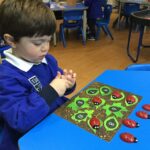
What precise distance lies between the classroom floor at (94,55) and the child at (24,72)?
1443 millimetres

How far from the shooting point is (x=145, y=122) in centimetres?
67

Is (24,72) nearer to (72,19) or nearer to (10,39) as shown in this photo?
(10,39)

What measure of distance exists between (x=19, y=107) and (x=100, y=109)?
28 centimetres

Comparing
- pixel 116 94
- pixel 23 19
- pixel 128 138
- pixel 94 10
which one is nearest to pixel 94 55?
pixel 94 10

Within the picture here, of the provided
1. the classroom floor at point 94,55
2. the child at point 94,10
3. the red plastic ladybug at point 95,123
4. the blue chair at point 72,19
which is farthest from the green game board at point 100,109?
the child at point 94,10

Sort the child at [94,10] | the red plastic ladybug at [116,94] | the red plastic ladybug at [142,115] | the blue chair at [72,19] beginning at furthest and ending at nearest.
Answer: the child at [94,10] < the blue chair at [72,19] < the red plastic ladybug at [116,94] < the red plastic ladybug at [142,115]

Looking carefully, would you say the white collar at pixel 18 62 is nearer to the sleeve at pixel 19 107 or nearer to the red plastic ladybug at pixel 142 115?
the sleeve at pixel 19 107

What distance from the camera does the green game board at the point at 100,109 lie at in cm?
65

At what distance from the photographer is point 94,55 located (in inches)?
125

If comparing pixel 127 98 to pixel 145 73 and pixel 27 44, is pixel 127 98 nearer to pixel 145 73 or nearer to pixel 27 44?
pixel 145 73

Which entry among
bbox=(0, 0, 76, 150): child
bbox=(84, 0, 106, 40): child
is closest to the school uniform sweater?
bbox=(0, 0, 76, 150): child

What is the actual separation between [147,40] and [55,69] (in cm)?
329

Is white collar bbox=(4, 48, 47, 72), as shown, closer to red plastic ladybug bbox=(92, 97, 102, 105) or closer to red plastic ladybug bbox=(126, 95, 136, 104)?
red plastic ladybug bbox=(92, 97, 102, 105)

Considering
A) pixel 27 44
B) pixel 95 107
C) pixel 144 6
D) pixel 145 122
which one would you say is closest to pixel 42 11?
pixel 27 44
